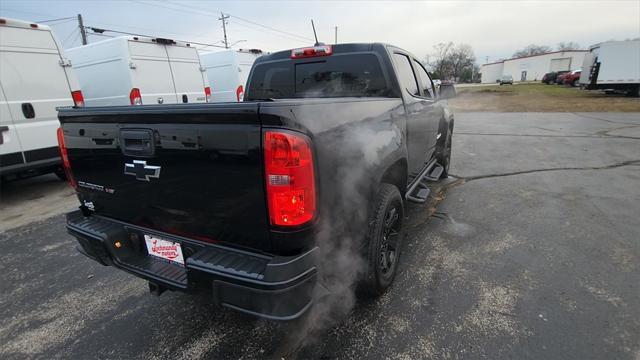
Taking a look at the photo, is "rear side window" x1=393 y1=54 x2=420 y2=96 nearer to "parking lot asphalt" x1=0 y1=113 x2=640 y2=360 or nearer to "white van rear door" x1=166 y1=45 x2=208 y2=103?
"parking lot asphalt" x1=0 y1=113 x2=640 y2=360

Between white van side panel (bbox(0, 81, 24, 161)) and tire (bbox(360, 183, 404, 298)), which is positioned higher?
white van side panel (bbox(0, 81, 24, 161))

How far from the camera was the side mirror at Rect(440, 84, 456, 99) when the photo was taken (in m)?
4.71

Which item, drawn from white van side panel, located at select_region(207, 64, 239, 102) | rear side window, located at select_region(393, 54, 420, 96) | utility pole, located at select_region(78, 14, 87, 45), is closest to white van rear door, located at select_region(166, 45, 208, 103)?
white van side panel, located at select_region(207, 64, 239, 102)

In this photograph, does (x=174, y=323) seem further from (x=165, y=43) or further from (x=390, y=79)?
(x=165, y=43)

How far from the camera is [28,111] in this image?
5.20m

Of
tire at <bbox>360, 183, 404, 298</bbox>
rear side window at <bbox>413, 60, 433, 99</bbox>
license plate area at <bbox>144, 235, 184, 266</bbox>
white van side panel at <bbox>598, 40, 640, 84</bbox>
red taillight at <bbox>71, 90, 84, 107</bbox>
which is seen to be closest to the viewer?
license plate area at <bbox>144, 235, 184, 266</bbox>

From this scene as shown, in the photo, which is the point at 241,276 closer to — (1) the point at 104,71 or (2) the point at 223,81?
(1) the point at 104,71

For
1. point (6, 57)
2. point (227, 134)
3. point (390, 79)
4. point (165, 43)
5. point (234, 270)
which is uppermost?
point (165, 43)

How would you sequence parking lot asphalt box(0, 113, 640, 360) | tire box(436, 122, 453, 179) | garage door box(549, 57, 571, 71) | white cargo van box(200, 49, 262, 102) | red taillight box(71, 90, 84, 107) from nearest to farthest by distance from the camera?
parking lot asphalt box(0, 113, 640, 360), tire box(436, 122, 453, 179), red taillight box(71, 90, 84, 107), white cargo van box(200, 49, 262, 102), garage door box(549, 57, 571, 71)

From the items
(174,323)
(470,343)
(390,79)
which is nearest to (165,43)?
(390,79)

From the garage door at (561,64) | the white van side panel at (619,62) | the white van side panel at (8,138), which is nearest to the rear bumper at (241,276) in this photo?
the white van side panel at (8,138)

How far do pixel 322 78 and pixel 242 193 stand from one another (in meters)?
2.01

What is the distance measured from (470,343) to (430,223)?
1960mm

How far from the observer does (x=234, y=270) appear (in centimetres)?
169
